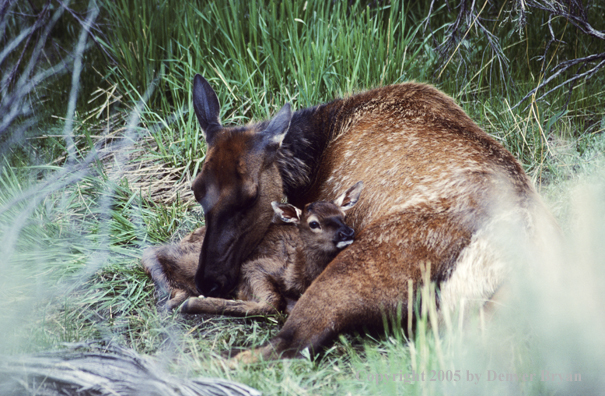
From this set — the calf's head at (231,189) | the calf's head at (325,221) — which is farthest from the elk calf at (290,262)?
the calf's head at (231,189)

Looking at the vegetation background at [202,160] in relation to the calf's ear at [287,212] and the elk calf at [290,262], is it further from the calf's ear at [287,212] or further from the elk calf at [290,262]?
the calf's ear at [287,212]

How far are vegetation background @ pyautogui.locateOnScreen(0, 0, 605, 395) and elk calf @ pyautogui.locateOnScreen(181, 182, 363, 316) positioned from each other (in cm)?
12

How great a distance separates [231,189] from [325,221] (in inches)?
26.1

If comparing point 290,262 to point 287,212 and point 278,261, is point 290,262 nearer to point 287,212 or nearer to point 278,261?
point 278,261

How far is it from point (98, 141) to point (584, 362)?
465 centimetres

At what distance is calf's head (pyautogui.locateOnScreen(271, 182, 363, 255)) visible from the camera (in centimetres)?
331

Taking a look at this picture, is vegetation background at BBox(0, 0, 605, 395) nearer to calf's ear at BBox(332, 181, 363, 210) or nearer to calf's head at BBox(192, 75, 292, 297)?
calf's head at BBox(192, 75, 292, 297)

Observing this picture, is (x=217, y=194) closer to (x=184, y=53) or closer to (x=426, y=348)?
(x=426, y=348)

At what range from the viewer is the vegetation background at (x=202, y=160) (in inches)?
97.2

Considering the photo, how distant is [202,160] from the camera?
4766mm

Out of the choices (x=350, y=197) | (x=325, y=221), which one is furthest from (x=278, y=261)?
(x=350, y=197)

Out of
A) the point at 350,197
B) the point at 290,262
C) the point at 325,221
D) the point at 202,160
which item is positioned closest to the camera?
the point at 325,221

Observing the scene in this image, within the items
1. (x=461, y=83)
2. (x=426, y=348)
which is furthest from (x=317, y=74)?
(x=426, y=348)

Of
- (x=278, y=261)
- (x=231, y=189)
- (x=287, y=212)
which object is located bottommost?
(x=278, y=261)
